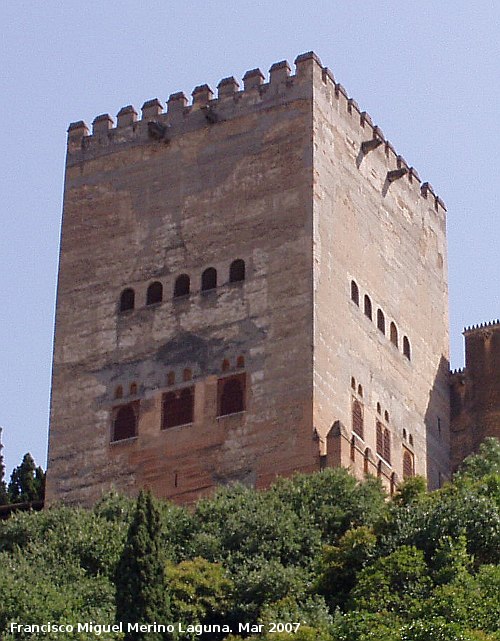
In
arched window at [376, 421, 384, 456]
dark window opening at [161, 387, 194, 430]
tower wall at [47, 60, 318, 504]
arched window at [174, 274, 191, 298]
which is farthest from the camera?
arched window at [174, 274, 191, 298]

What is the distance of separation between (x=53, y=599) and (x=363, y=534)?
533cm

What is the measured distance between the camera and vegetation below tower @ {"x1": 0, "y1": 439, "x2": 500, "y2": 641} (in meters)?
42.8

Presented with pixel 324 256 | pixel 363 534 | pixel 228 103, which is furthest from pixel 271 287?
pixel 363 534

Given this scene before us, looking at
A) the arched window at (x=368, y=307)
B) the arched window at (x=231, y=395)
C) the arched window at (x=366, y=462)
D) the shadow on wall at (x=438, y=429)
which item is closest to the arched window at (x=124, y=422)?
the arched window at (x=231, y=395)

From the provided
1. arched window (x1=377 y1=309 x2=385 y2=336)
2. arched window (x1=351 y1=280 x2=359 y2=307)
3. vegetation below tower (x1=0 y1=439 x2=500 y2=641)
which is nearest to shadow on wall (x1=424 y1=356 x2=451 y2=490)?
arched window (x1=377 y1=309 x2=385 y2=336)

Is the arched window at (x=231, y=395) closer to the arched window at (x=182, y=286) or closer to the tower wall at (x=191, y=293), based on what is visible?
the tower wall at (x=191, y=293)

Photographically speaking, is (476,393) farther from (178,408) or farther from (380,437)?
(178,408)

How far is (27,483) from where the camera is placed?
6141 cm

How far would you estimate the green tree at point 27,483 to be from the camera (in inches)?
2386

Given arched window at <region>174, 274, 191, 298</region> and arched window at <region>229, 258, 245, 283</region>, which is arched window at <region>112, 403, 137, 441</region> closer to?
arched window at <region>174, 274, 191, 298</region>

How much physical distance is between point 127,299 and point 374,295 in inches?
206

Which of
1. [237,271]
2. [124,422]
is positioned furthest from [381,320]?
[124,422]

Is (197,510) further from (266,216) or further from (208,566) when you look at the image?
(266,216)

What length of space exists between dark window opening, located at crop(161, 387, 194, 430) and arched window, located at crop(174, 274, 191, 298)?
7.80 ft
